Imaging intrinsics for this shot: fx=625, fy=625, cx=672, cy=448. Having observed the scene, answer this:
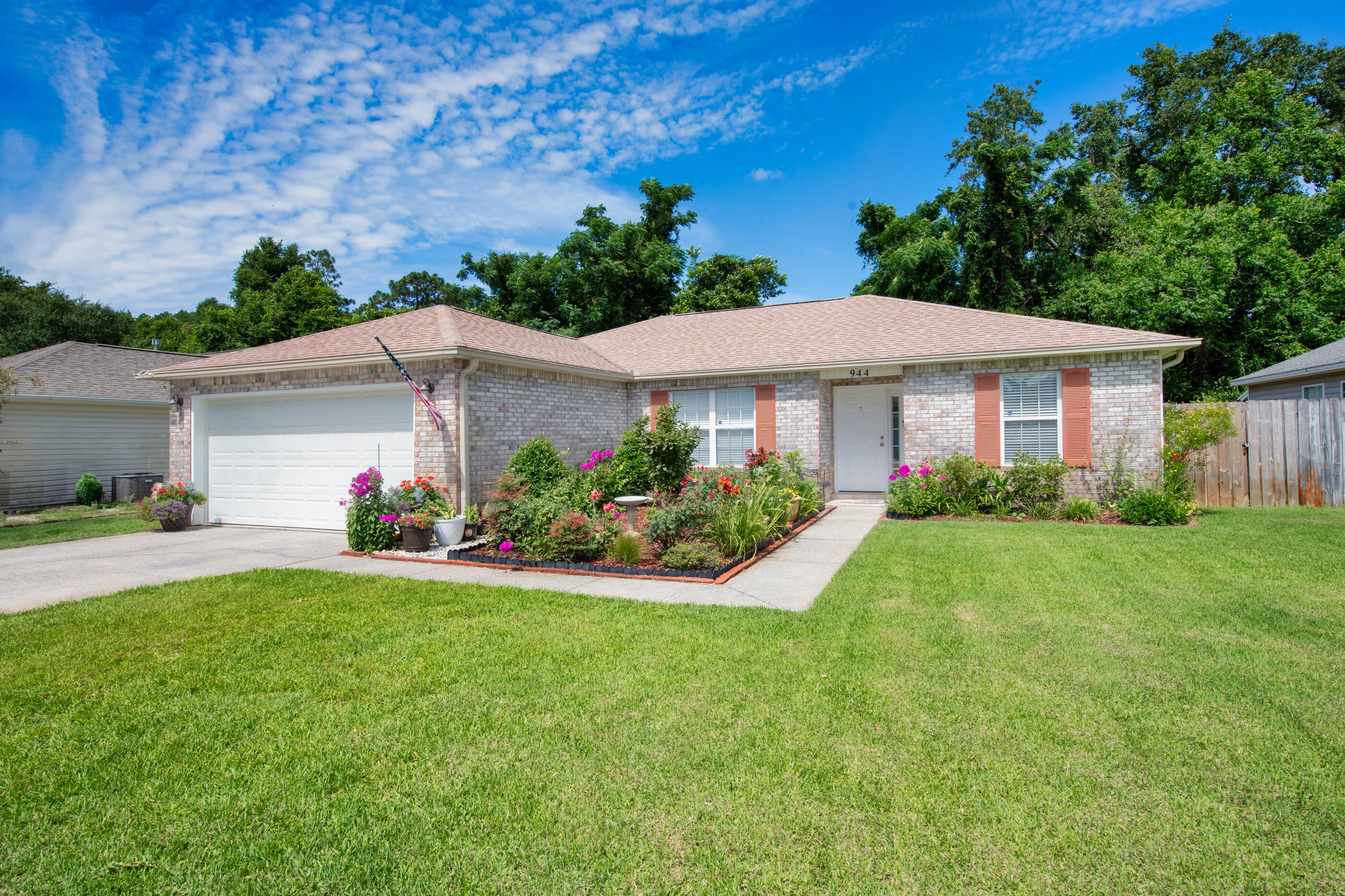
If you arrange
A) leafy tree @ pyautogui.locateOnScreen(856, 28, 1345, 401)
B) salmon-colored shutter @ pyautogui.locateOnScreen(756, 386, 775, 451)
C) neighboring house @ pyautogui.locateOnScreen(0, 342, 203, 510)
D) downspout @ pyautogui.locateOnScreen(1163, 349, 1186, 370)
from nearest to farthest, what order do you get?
downspout @ pyautogui.locateOnScreen(1163, 349, 1186, 370), salmon-colored shutter @ pyautogui.locateOnScreen(756, 386, 775, 451), neighboring house @ pyautogui.locateOnScreen(0, 342, 203, 510), leafy tree @ pyautogui.locateOnScreen(856, 28, 1345, 401)

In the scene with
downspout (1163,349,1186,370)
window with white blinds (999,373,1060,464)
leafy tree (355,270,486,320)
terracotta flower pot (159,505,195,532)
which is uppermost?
leafy tree (355,270,486,320)

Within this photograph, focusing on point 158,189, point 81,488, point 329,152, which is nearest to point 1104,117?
point 329,152

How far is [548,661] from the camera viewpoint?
427 centimetres

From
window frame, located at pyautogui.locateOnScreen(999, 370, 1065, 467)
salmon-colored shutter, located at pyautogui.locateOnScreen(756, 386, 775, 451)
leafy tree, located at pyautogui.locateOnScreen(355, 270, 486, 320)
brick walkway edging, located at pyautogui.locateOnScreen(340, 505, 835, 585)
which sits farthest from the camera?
leafy tree, located at pyautogui.locateOnScreen(355, 270, 486, 320)

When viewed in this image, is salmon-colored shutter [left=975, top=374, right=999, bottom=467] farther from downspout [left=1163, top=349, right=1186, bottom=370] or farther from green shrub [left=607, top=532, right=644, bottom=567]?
green shrub [left=607, top=532, right=644, bottom=567]

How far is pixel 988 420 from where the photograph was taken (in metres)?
11.6

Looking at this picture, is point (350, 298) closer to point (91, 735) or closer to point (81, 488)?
point (81, 488)

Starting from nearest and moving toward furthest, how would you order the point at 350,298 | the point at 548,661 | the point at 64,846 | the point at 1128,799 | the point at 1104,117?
1. the point at 64,846
2. the point at 1128,799
3. the point at 548,661
4. the point at 1104,117
5. the point at 350,298

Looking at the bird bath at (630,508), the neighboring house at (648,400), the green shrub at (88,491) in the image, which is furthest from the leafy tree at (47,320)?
the bird bath at (630,508)

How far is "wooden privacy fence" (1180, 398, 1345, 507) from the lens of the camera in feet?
38.3

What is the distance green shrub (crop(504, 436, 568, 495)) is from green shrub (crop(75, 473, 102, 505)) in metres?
12.4

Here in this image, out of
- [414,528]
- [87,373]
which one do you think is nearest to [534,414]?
[414,528]

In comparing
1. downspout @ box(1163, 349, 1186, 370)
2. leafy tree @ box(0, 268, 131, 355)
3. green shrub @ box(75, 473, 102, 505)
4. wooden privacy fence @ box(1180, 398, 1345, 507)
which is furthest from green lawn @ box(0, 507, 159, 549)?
leafy tree @ box(0, 268, 131, 355)

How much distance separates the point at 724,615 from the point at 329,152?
1274 centimetres
